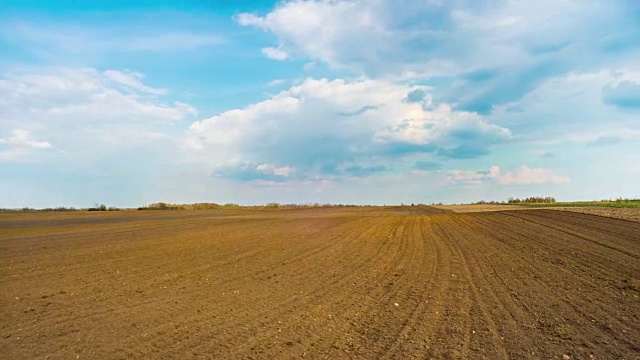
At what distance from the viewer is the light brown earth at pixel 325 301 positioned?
7230 mm

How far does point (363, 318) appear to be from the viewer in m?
8.75

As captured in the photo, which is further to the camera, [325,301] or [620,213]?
[620,213]

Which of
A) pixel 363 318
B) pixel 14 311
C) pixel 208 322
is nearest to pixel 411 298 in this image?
pixel 363 318

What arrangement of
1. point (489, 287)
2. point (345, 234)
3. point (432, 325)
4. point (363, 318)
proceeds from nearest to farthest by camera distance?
point (432, 325)
point (363, 318)
point (489, 287)
point (345, 234)

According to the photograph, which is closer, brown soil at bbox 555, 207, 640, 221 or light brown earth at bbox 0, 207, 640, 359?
light brown earth at bbox 0, 207, 640, 359

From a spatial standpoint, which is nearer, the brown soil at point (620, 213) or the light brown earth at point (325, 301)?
the light brown earth at point (325, 301)

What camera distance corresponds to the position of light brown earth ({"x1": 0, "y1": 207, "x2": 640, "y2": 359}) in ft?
23.7

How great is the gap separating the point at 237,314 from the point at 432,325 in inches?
151

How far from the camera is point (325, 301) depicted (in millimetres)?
10039

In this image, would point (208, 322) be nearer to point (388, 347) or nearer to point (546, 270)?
point (388, 347)

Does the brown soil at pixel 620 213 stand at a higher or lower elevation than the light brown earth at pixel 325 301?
higher

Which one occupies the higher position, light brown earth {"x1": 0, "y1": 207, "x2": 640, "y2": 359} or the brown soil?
the brown soil

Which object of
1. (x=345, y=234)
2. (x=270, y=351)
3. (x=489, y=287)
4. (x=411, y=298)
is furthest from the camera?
(x=345, y=234)

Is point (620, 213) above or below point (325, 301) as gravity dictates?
above
